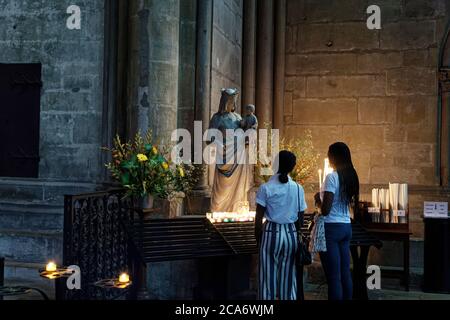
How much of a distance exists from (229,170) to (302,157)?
6.89 feet

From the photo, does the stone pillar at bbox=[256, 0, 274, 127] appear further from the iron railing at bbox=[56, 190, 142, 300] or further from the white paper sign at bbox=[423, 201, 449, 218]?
the iron railing at bbox=[56, 190, 142, 300]

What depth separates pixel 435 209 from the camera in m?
8.02

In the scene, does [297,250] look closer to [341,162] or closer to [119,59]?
[341,162]

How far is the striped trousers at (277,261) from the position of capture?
5.40 m

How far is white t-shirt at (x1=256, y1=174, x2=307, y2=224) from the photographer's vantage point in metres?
5.39

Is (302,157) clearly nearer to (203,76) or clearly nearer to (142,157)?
(203,76)

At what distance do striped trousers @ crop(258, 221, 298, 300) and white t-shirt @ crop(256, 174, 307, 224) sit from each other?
0.06m

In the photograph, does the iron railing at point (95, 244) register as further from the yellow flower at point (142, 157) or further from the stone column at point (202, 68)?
the stone column at point (202, 68)

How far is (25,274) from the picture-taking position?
26.0 feet

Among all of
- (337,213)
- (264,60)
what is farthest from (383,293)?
(264,60)

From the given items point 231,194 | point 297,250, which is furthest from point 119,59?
point 297,250

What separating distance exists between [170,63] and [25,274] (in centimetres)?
287

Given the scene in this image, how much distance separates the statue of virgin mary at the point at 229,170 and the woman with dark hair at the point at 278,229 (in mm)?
1848

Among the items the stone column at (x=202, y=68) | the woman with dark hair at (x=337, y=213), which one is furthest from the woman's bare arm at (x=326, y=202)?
the stone column at (x=202, y=68)
